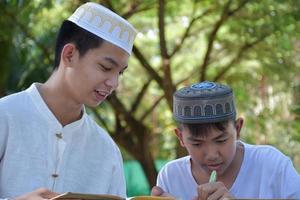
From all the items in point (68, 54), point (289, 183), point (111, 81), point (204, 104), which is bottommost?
point (289, 183)

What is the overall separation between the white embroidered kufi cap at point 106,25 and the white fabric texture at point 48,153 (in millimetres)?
352

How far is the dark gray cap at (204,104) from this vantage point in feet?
9.53

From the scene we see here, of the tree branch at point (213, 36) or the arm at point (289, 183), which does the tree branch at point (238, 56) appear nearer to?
the tree branch at point (213, 36)

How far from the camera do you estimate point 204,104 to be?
9.52 ft

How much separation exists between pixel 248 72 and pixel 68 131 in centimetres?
531

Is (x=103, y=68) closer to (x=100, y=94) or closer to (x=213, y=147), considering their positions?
(x=100, y=94)

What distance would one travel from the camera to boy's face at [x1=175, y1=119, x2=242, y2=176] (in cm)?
291

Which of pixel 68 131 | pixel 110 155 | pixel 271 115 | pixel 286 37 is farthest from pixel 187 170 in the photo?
pixel 271 115

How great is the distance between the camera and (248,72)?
807 cm

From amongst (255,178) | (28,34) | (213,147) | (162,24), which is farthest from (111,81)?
(28,34)

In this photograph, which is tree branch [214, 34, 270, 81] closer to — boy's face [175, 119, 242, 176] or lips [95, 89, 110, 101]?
boy's face [175, 119, 242, 176]

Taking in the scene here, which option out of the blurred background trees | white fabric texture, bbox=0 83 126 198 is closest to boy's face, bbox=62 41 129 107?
white fabric texture, bbox=0 83 126 198

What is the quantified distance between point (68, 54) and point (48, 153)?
0.42 m

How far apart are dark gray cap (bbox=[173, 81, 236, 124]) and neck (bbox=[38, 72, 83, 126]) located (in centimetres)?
43
